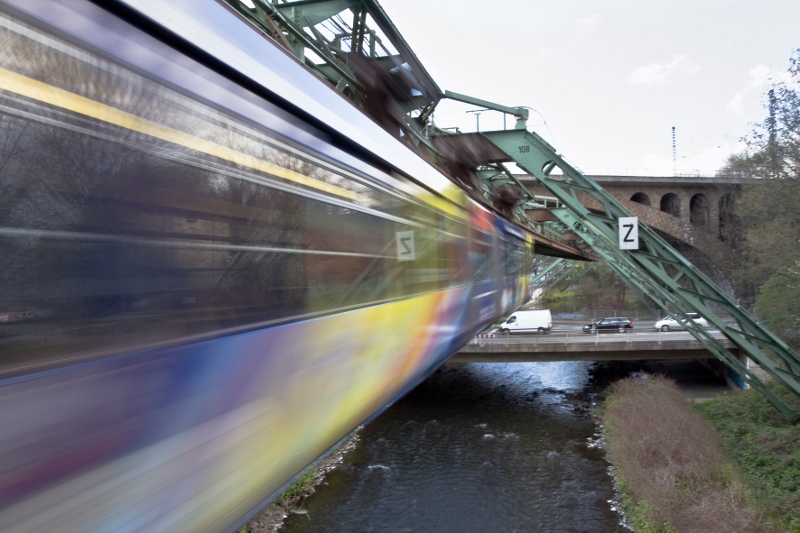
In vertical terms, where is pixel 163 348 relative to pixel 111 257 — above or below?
below

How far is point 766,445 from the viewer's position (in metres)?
14.0

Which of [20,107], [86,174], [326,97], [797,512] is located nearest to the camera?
[20,107]

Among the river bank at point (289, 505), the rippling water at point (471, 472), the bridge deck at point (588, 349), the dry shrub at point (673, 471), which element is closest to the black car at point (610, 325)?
the bridge deck at point (588, 349)

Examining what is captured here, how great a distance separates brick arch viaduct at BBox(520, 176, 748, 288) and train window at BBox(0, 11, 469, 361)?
3184 cm

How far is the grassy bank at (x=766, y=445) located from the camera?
37.9 feet

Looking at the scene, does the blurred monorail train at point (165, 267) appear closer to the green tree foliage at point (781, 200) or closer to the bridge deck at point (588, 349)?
the green tree foliage at point (781, 200)

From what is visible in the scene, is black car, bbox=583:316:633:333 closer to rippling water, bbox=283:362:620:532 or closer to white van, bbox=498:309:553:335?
white van, bbox=498:309:553:335

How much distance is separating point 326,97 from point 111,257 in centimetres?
166

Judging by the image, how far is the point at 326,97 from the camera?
294 cm

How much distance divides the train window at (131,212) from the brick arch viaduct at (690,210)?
31840 millimetres

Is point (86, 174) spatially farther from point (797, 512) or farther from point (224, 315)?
point (797, 512)

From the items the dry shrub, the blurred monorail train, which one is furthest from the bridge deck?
the blurred monorail train

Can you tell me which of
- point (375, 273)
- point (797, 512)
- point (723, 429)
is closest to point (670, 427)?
point (723, 429)

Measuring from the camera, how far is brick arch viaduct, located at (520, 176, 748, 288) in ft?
110
